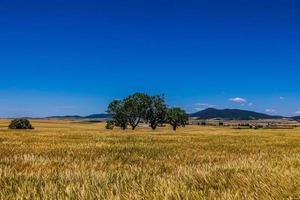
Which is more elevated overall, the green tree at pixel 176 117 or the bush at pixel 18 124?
the green tree at pixel 176 117

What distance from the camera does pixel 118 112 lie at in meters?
123

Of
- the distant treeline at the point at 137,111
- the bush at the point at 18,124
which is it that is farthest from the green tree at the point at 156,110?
the bush at the point at 18,124

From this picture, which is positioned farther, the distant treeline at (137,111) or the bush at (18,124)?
the distant treeline at (137,111)

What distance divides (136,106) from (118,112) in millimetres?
4927

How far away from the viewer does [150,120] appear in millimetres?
125938

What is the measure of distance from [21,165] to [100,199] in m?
6.11

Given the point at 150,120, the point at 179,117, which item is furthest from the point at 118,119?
the point at 179,117

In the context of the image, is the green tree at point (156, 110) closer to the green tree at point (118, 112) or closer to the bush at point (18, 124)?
the green tree at point (118, 112)

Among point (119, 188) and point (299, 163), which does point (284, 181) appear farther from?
point (299, 163)

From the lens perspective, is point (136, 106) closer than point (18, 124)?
No

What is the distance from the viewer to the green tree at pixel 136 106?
403 feet

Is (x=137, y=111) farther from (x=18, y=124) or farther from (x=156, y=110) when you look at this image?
(x=18, y=124)

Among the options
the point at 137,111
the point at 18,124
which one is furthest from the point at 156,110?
the point at 18,124

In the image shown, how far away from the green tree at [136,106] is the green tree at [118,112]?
934mm
